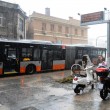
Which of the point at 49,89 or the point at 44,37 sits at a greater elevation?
the point at 44,37

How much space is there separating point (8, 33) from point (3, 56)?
1511 centimetres

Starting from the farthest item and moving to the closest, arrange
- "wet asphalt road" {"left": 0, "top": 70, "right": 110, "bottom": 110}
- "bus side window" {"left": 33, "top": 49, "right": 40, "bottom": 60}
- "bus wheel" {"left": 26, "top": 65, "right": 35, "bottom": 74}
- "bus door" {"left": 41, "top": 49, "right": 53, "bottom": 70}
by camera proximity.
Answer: "bus door" {"left": 41, "top": 49, "right": 53, "bottom": 70} → "bus side window" {"left": 33, "top": 49, "right": 40, "bottom": 60} → "bus wheel" {"left": 26, "top": 65, "right": 35, "bottom": 74} → "wet asphalt road" {"left": 0, "top": 70, "right": 110, "bottom": 110}

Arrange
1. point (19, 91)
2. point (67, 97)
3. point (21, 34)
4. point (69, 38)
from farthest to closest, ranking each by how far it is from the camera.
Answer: point (69, 38) < point (21, 34) < point (19, 91) < point (67, 97)

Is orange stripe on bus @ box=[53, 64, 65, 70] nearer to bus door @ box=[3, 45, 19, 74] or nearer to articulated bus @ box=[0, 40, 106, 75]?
articulated bus @ box=[0, 40, 106, 75]

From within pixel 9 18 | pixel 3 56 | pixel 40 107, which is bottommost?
pixel 40 107

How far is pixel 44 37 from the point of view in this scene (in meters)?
46.2

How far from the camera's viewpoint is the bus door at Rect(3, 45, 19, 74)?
17.3m

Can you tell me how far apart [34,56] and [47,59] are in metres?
1.72

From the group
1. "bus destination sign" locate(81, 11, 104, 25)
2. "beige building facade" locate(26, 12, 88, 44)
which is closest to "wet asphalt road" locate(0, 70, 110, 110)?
"bus destination sign" locate(81, 11, 104, 25)

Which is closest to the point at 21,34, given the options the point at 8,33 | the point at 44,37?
the point at 8,33

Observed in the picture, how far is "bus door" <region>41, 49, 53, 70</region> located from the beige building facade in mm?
23493

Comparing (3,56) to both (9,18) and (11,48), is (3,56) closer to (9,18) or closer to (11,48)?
(11,48)

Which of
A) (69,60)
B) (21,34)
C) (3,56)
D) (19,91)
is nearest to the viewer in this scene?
(19,91)

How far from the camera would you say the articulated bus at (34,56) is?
57.0 ft
